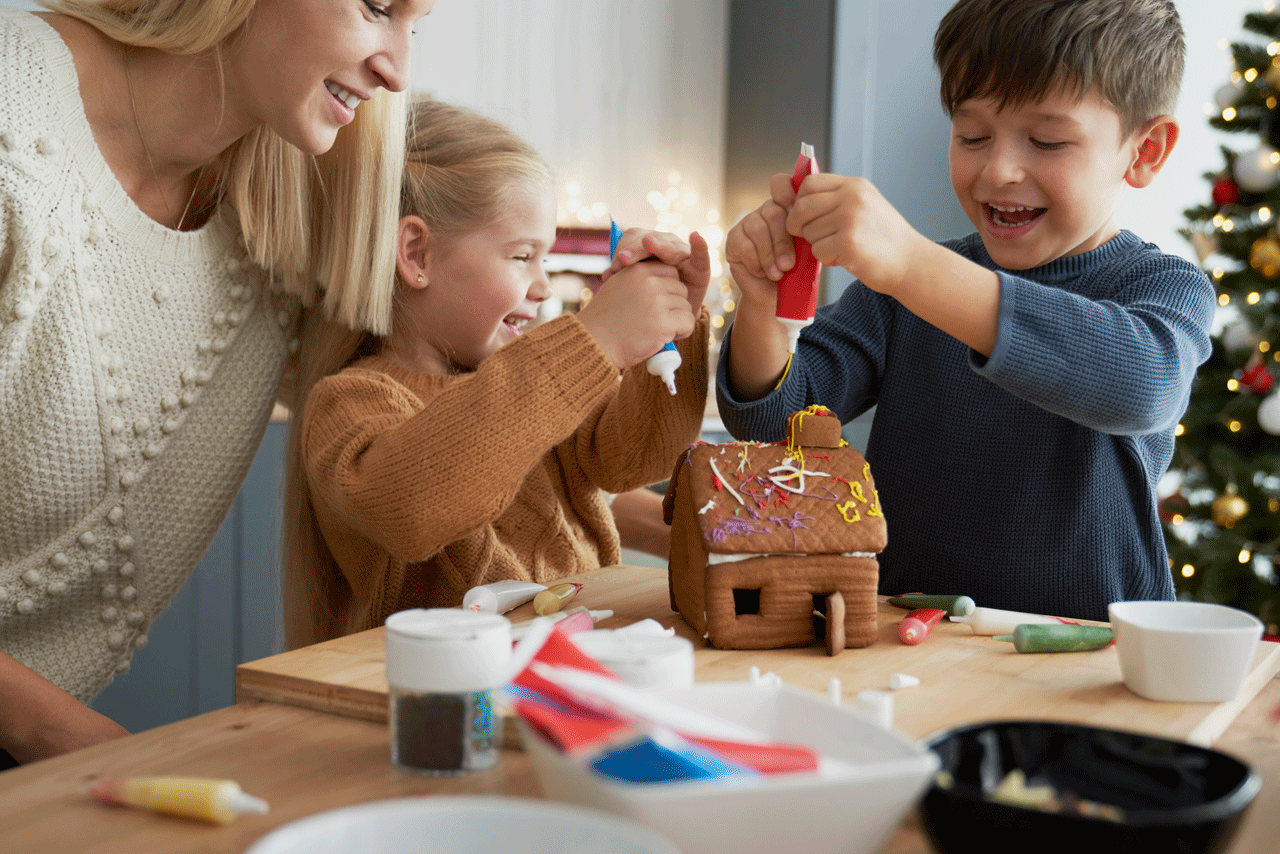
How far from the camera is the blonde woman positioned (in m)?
1.07

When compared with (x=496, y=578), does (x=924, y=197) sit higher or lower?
higher

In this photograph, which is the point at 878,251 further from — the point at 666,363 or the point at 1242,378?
the point at 1242,378

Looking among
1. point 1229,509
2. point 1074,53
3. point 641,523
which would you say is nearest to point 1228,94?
point 1229,509

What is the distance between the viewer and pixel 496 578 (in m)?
1.17

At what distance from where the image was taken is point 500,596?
93cm

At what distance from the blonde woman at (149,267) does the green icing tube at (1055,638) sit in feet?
2.55

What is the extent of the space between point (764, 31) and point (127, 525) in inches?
129

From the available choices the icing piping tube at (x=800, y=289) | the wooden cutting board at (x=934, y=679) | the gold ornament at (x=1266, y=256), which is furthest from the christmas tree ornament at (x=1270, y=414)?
the icing piping tube at (x=800, y=289)

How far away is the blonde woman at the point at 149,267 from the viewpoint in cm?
107

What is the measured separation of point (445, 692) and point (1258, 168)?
8.26 feet

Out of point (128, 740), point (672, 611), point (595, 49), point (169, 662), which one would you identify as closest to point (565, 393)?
point (672, 611)

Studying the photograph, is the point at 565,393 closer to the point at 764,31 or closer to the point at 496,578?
the point at 496,578

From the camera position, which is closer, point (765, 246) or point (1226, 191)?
point (765, 246)

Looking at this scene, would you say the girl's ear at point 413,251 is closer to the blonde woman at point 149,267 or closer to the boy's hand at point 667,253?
the blonde woman at point 149,267
